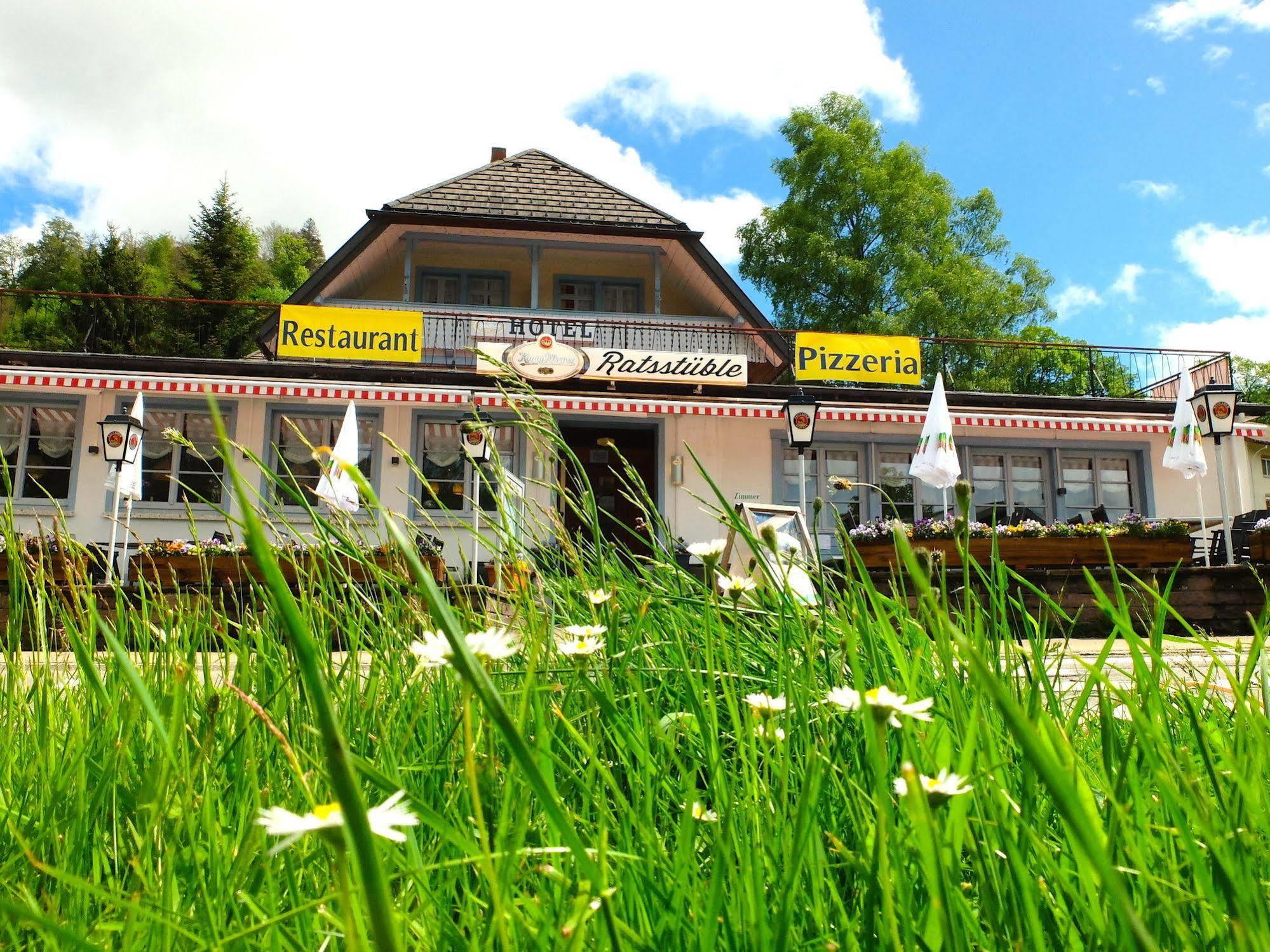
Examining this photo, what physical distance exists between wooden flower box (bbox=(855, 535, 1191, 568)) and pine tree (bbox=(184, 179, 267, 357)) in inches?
1379

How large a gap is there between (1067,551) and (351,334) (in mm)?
11390

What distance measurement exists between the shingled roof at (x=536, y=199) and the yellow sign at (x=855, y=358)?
154 inches

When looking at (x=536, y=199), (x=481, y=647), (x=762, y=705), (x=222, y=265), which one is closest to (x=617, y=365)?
(x=536, y=199)

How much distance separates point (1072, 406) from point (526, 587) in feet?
56.4

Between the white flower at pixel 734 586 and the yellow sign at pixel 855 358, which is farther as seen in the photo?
the yellow sign at pixel 855 358

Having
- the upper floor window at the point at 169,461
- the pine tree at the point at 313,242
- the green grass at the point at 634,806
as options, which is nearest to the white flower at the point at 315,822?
the green grass at the point at 634,806

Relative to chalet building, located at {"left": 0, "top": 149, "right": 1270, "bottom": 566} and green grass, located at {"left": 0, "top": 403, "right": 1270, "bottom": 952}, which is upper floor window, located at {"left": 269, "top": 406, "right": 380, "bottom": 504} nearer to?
chalet building, located at {"left": 0, "top": 149, "right": 1270, "bottom": 566}

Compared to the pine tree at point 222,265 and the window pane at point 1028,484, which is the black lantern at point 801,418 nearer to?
the window pane at point 1028,484

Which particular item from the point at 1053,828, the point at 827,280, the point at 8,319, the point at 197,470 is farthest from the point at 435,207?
the point at 8,319

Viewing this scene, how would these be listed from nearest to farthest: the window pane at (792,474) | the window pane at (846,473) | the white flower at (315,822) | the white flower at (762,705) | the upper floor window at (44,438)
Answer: the white flower at (315,822), the white flower at (762,705), the upper floor window at (44,438), the window pane at (846,473), the window pane at (792,474)

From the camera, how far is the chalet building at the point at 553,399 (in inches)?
557

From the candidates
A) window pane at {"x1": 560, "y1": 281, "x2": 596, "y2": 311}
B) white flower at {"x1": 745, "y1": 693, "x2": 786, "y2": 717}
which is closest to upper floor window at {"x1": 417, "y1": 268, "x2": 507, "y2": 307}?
window pane at {"x1": 560, "y1": 281, "x2": 596, "y2": 311}

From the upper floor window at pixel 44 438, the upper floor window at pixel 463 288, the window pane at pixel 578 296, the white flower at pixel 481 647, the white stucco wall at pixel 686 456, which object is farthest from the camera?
the window pane at pixel 578 296

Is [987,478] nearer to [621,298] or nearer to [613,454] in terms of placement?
[613,454]
